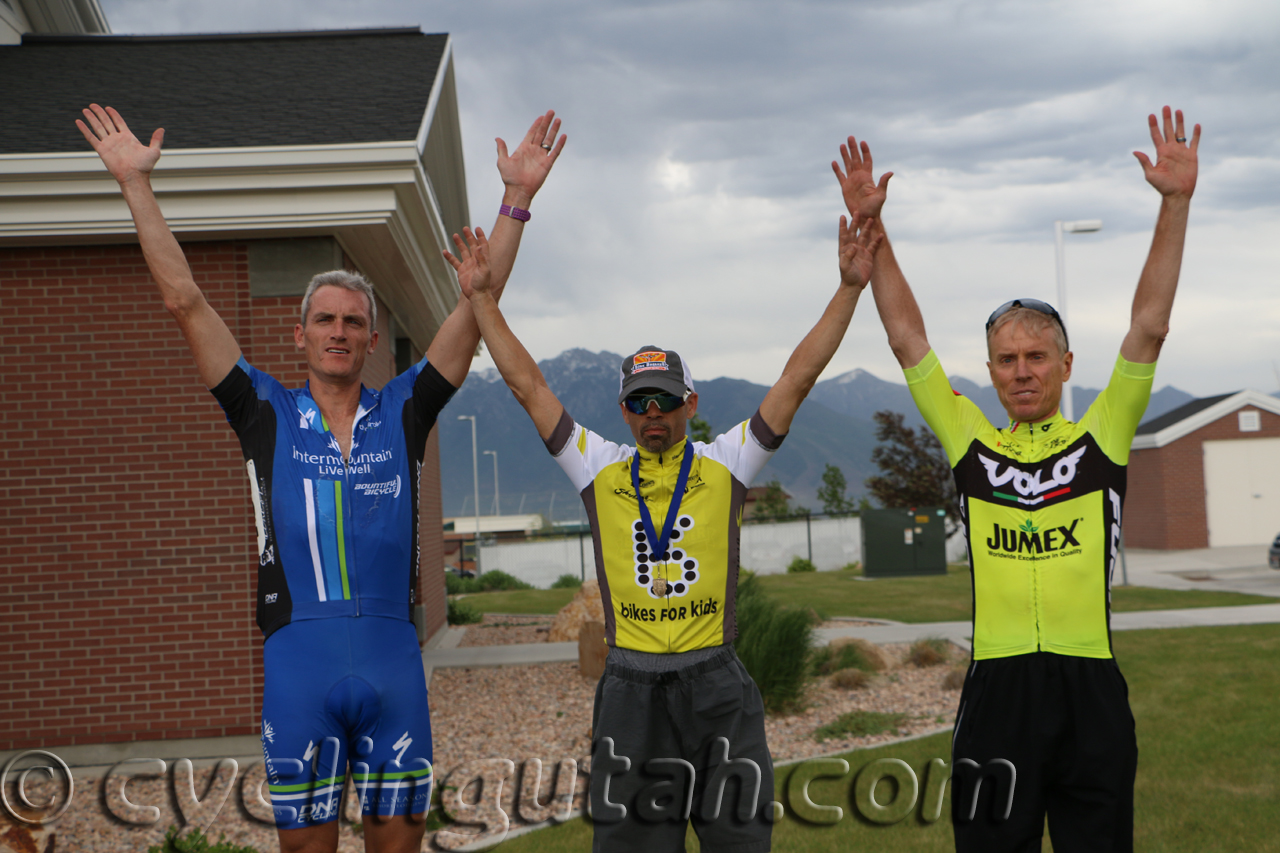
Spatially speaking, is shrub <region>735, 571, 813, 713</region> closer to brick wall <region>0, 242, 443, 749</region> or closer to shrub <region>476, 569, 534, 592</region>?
brick wall <region>0, 242, 443, 749</region>

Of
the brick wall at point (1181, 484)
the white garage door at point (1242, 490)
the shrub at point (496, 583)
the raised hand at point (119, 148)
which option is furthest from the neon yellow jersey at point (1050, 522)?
the white garage door at point (1242, 490)

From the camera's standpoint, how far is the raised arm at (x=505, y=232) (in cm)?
324

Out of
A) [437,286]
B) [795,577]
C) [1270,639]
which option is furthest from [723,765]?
[795,577]

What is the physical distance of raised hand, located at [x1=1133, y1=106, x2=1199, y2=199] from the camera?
3006 mm

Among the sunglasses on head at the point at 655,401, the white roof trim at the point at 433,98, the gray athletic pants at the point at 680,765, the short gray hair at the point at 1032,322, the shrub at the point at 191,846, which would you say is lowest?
the shrub at the point at 191,846

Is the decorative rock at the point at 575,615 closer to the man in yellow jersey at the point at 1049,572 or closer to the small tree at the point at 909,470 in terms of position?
the man in yellow jersey at the point at 1049,572

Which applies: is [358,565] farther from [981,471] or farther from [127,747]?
[127,747]

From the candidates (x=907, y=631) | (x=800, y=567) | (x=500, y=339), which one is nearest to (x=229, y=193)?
(x=500, y=339)

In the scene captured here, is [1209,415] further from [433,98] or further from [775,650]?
[433,98]

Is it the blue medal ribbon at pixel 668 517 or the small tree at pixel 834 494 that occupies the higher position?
the blue medal ribbon at pixel 668 517

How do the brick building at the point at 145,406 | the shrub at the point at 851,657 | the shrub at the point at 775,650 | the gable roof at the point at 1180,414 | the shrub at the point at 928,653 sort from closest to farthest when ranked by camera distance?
the brick building at the point at 145,406 < the shrub at the point at 775,650 < the shrub at the point at 851,657 < the shrub at the point at 928,653 < the gable roof at the point at 1180,414

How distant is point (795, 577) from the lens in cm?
2480

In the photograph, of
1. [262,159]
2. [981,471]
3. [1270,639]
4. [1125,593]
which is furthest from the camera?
[1125,593]

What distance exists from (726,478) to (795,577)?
22.3 metres
